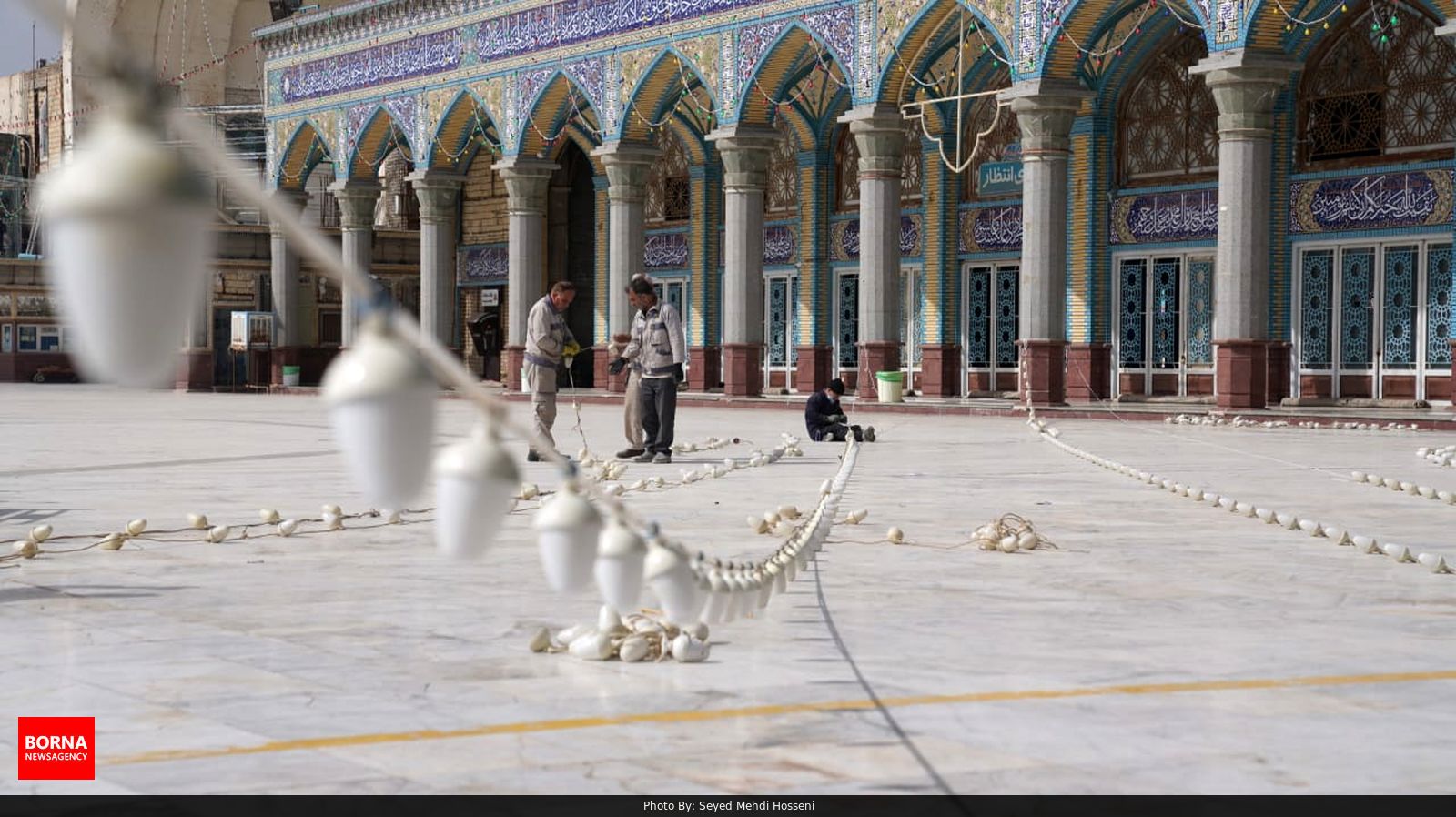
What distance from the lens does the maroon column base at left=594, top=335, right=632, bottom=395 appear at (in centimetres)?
2720

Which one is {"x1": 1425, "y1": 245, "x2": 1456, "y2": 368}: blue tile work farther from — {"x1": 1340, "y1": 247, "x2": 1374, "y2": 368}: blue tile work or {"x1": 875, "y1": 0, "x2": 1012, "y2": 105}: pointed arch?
{"x1": 875, "y1": 0, "x2": 1012, "y2": 105}: pointed arch

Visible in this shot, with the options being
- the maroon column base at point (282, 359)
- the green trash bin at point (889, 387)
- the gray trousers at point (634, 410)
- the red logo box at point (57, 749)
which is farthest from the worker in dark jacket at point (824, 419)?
the maroon column base at point (282, 359)

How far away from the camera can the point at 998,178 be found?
26766mm

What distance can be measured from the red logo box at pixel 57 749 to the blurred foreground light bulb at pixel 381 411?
1664 mm

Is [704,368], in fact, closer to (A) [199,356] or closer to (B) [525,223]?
(B) [525,223]

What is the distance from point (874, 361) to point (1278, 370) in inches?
212

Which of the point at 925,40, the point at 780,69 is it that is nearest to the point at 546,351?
the point at 925,40

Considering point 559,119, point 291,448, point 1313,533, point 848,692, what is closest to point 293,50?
point 559,119

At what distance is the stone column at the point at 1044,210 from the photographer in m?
22.4

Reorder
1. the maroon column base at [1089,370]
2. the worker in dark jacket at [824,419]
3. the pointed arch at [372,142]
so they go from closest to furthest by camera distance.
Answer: the worker in dark jacket at [824,419]
the maroon column base at [1089,370]
the pointed arch at [372,142]

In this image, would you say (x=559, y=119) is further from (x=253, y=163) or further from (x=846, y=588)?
(x=846, y=588)

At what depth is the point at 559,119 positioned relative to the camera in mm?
30266

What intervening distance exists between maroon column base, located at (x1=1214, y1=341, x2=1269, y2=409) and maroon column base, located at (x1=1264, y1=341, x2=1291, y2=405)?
2.09m

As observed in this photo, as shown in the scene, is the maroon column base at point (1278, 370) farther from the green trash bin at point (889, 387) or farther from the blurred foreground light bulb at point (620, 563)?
the blurred foreground light bulb at point (620, 563)
